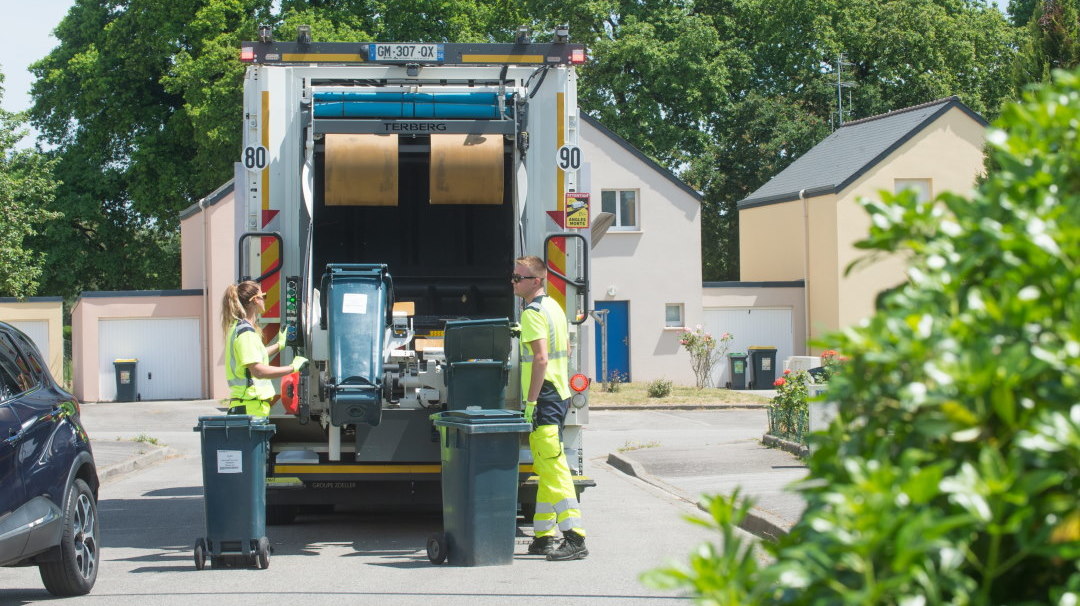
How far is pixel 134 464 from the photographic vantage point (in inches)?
598

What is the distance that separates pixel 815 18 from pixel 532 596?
36.9 meters

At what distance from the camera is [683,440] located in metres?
17.2

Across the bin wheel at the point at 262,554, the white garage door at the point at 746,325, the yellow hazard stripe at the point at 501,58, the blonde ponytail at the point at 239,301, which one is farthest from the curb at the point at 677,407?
the bin wheel at the point at 262,554

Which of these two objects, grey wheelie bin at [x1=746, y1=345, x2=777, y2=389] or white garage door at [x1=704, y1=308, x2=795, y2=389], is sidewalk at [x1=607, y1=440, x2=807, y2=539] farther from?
white garage door at [x1=704, y1=308, x2=795, y2=389]

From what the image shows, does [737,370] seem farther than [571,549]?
Yes

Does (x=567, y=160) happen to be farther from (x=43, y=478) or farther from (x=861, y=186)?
(x=861, y=186)

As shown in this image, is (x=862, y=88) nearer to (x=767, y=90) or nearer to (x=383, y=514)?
(x=767, y=90)

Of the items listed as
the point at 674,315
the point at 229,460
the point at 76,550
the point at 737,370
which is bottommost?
the point at 76,550

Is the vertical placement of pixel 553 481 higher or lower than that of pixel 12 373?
lower

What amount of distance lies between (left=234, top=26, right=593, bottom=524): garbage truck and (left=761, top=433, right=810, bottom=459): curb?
5.07 meters

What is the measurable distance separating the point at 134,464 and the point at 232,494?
25.7ft

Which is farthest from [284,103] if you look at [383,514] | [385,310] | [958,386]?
[958,386]

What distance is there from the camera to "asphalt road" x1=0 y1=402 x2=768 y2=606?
7.04 metres

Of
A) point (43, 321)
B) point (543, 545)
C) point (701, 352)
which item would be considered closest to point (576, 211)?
point (543, 545)
